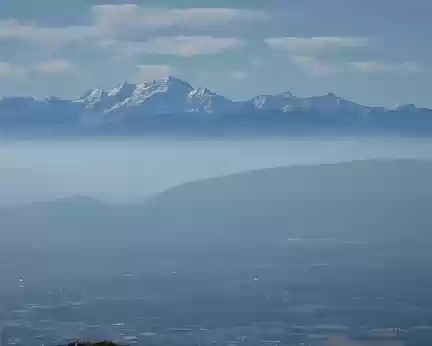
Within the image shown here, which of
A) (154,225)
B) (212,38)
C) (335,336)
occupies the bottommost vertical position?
(335,336)

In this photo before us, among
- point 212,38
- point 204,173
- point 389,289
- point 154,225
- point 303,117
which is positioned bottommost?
point 389,289

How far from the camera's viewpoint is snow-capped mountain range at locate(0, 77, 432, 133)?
450 cm

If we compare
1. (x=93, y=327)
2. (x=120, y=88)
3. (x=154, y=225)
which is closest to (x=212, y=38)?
(x=120, y=88)

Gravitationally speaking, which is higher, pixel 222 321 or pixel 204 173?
pixel 204 173

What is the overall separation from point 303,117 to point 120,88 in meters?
1.30

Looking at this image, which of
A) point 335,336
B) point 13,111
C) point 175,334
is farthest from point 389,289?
point 13,111

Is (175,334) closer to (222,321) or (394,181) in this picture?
(222,321)

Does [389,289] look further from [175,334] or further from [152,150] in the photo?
[152,150]

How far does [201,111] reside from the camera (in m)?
4.63

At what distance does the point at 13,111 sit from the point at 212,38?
58.7 inches

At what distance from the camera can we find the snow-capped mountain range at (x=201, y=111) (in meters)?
4.50

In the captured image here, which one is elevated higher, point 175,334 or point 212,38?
point 212,38

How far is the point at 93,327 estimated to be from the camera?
4496mm

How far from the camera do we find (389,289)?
4.43m
